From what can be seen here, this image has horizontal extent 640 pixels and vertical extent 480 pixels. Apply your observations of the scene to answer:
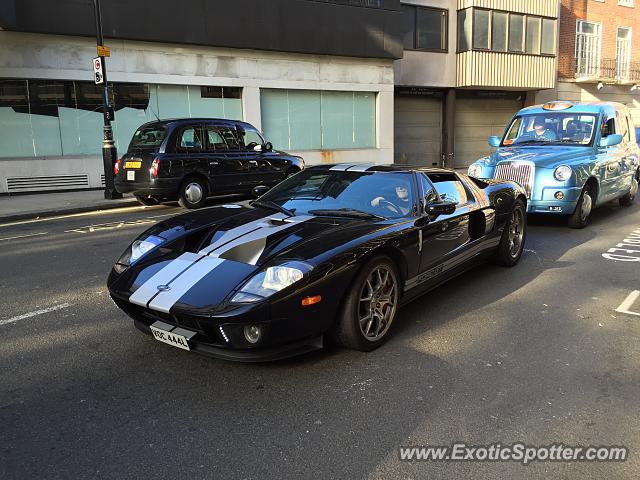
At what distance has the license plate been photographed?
331 centimetres

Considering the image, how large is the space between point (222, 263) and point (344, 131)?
18.1m

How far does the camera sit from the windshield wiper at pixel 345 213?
14.0 feet

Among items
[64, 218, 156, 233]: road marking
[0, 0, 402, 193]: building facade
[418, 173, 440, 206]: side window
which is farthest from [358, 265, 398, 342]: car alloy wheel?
[0, 0, 402, 193]: building facade

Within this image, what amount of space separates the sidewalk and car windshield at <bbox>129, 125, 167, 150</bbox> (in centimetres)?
174

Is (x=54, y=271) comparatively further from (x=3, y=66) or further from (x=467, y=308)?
(x=3, y=66)

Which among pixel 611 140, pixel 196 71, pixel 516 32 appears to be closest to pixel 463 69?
pixel 516 32

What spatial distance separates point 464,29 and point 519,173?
17.3 meters

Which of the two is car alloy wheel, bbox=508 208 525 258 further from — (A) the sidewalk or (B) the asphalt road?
(A) the sidewalk

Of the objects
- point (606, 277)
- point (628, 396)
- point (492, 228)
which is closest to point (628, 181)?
point (606, 277)

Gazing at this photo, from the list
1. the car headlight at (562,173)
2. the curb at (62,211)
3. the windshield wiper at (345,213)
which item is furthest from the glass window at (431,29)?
the windshield wiper at (345,213)

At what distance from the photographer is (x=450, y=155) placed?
2498cm

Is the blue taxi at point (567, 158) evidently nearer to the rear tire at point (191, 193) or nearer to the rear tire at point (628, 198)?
the rear tire at point (628, 198)

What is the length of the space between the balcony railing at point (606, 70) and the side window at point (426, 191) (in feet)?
90.0

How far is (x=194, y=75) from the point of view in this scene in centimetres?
1702
